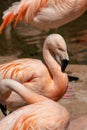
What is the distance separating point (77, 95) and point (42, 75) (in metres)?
1.14

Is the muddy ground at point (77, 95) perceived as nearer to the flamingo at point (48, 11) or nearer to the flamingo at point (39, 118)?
the flamingo at point (48, 11)

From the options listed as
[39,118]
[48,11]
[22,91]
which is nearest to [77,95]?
[48,11]

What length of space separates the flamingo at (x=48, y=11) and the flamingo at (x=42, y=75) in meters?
1.69

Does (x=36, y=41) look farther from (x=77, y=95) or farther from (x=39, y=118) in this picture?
(x=39, y=118)

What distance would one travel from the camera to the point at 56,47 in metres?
4.33

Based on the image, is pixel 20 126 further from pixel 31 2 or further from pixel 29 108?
pixel 31 2

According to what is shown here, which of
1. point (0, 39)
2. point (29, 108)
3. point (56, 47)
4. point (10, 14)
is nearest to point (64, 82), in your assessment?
point (56, 47)

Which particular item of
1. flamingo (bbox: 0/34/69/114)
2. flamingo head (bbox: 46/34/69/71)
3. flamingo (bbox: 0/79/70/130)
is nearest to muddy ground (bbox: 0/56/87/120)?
flamingo (bbox: 0/34/69/114)

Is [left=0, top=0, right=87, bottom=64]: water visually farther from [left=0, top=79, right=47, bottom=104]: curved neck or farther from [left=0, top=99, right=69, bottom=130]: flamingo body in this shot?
[left=0, top=99, right=69, bottom=130]: flamingo body

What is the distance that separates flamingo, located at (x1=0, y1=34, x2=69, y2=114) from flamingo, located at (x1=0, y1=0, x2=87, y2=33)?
1689mm

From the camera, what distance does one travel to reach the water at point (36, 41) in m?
7.47

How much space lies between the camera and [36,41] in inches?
330

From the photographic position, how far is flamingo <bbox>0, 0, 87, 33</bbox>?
6.00m

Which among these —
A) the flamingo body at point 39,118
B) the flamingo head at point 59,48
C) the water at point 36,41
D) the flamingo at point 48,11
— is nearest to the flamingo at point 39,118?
the flamingo body at point 39,118
